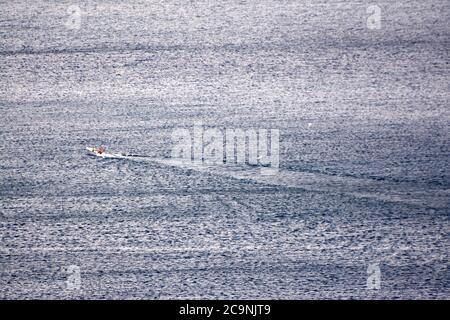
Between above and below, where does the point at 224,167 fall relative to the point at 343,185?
above

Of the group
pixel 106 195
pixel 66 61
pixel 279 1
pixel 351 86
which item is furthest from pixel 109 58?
pixel 351 86

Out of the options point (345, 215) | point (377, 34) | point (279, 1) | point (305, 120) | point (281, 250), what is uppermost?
point (279, 1)

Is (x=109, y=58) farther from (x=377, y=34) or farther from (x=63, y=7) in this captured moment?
(x=377, y=34)

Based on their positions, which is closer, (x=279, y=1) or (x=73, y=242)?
(x=73, y=242)

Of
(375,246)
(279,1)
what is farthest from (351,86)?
(375,246)

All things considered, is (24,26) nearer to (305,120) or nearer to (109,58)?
(109,58)

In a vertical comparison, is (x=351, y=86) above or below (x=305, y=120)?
above
